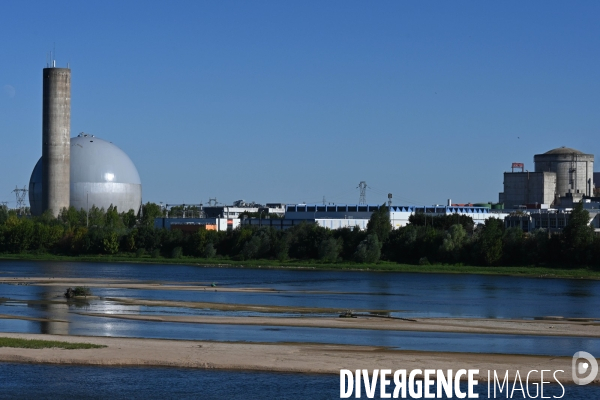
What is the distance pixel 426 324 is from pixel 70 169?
84.8 meters

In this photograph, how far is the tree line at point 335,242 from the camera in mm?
77688

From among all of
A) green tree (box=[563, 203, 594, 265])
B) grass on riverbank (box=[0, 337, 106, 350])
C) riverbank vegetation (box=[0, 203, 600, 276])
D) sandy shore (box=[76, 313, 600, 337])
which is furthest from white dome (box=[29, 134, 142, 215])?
grass on riverbank (box=[0, 337, 106, 350])

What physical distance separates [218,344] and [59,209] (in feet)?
279

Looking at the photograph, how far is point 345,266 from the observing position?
80000mm

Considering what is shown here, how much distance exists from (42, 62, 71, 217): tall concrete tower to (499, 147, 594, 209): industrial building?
77103 mm

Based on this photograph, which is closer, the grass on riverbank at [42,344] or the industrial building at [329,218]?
the grass on riverbank at [42,344]

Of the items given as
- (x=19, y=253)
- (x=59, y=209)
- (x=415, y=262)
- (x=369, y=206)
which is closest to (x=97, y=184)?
(x=59, y=209)

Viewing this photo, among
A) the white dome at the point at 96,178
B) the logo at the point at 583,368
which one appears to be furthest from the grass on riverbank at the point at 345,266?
the logo at the point at 583,368

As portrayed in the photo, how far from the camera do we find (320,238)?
86.6 metres

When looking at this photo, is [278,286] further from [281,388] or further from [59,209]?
[59,209]

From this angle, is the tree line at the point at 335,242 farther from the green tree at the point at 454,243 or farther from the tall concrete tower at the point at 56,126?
the tall concrete tower at the point at 56,126

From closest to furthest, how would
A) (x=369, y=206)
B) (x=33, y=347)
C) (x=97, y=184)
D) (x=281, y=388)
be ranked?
(x=281, y=388) → (x=33, y=347) → (x=97, y=184) → (x=369, y=206)

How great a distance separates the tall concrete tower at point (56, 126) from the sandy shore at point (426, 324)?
72932 millimetres

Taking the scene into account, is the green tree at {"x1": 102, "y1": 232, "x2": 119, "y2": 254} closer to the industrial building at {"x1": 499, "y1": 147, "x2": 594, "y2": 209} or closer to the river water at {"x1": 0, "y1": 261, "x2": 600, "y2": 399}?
the river water at {"x1": 0, "y1": 261, "x2": 600, "y2": 399}
